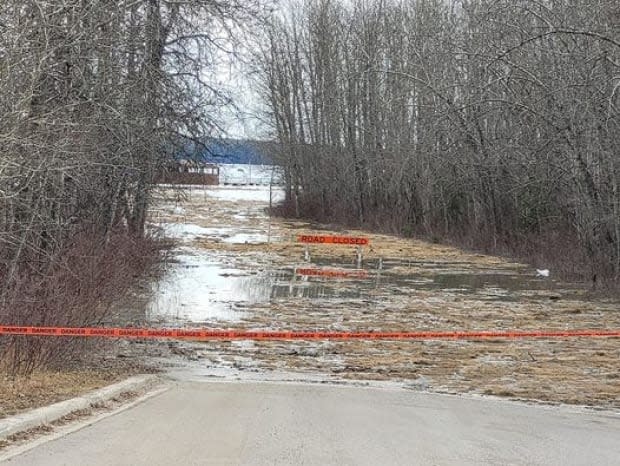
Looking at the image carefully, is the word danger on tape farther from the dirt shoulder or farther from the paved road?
the paved road

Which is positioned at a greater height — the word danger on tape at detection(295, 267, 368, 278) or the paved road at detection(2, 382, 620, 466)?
the paved road at detection(2, 382, 620, 466)

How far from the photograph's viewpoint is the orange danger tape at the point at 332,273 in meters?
24.8

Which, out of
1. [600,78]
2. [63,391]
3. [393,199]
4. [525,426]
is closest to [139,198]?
[600,78]

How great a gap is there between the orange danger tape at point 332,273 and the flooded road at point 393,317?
0.34 meters

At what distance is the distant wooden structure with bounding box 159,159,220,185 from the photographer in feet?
71.8

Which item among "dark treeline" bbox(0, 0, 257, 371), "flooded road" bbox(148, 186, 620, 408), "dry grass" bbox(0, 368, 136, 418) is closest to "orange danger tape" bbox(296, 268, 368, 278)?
"flooded road" bbox(148, 186, 620, 408)

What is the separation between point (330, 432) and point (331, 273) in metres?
18.7

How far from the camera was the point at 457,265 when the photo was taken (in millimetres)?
29797

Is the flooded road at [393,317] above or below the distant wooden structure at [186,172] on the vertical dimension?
below

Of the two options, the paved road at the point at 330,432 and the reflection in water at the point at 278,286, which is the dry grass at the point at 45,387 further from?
the reflection in water at the point at 278,286

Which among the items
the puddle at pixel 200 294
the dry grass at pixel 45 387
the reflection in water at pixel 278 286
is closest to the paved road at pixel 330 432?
the dry grass at pixel 45 387

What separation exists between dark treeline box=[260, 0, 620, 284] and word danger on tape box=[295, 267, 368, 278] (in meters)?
4.84

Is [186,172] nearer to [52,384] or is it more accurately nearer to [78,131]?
[78,131]

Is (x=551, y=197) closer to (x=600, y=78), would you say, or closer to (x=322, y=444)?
(x=600, y=78)
